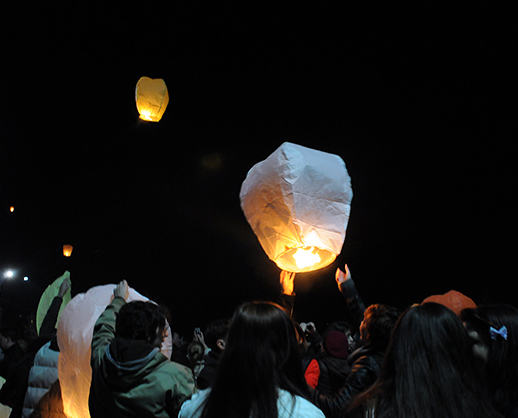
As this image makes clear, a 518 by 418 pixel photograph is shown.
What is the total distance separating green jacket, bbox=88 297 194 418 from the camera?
1.60m

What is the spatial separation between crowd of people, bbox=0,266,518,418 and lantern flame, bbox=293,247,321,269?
0.55 m

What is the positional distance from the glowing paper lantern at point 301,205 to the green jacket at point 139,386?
1.08 meters

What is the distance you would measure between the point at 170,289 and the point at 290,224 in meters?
13.3

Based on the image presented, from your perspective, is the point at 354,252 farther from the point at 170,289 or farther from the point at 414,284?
the point at 170,289

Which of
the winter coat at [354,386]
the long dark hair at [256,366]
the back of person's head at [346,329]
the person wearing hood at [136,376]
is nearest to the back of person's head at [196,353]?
the back of person's head at [346,329]

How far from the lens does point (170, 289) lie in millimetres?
14414

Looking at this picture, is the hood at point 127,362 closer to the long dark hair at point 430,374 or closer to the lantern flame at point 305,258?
the long dark hair at point 430,374

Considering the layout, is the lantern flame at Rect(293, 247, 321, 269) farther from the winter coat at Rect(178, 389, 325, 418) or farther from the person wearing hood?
the winter coat at Rect(178, 389, 325, 418)

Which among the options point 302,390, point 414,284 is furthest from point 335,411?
point 414,284

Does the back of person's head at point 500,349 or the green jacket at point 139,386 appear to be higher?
the back of person's head at point 500,349

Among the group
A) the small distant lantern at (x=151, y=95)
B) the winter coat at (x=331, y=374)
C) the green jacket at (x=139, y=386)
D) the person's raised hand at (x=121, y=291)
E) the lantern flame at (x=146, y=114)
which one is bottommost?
the winter coat at (x=331, y=374)

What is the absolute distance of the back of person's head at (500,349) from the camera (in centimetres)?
139

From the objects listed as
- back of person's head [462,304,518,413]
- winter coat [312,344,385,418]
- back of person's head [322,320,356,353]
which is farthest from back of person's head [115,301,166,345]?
back of person's head [322,320,356,353]

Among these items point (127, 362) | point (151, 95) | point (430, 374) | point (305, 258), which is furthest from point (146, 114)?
point (430, 374)
